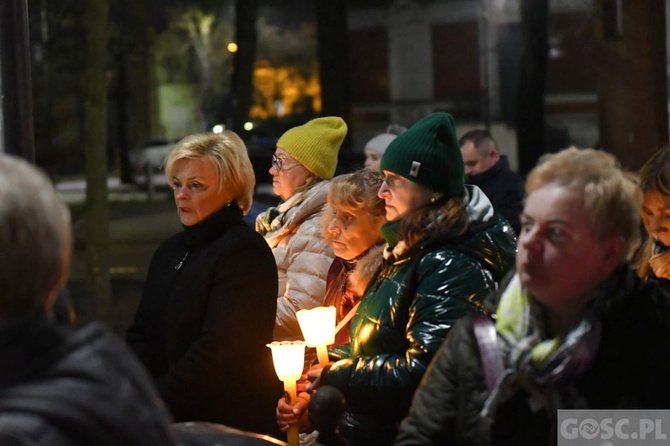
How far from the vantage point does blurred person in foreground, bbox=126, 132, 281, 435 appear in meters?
4.48

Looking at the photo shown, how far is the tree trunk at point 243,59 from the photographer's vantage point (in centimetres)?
2025

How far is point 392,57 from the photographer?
84.6 ft

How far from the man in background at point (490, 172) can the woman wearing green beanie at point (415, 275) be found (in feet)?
16.7

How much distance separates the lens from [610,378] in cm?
273

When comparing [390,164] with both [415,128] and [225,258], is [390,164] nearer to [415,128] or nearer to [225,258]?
[415,128]

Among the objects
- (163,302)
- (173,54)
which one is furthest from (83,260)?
(163,302)

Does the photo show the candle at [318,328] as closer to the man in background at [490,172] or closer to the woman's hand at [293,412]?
the woman's hand at [293,412]

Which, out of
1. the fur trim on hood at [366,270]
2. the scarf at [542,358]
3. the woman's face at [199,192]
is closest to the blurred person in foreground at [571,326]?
the scarf at [542,358]

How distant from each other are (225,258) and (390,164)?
2.70ft

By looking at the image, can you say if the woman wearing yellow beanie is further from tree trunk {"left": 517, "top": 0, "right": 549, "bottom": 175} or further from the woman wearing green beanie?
tree trunk {"left": 517, "top": 0, "right": 549, "bottom": 175}

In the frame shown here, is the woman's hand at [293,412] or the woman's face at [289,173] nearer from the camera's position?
the woman's hand at [293,412]

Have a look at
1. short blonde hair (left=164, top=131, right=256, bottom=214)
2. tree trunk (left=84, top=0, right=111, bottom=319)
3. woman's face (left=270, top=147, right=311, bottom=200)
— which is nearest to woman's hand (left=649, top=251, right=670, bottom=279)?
short blonde hair (left=164, top=131, right=256, bottom=214)

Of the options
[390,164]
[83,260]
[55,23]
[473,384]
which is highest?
[55,23]

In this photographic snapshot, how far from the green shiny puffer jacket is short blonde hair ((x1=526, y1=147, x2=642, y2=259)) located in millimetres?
998
